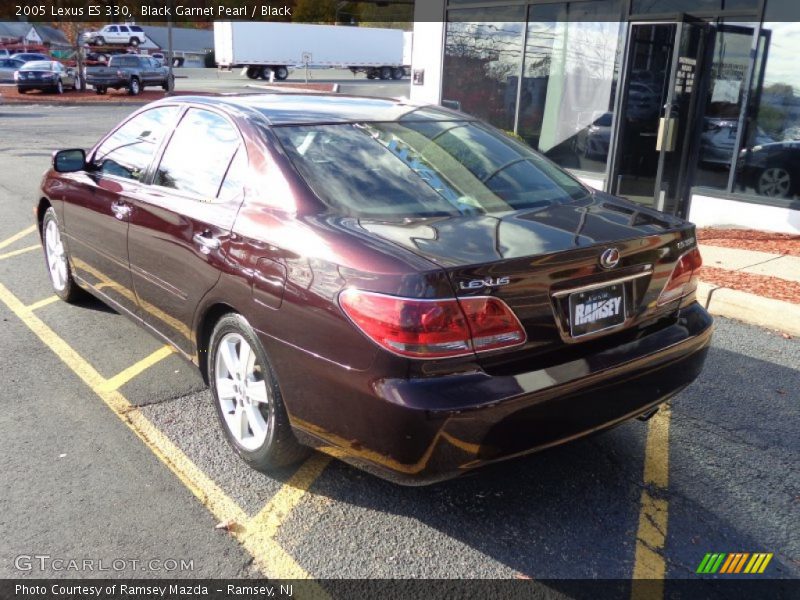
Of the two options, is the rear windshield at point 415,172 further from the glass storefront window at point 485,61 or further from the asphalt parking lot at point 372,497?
the glass storefront window at point 485,61

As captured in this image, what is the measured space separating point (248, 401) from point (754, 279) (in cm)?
495

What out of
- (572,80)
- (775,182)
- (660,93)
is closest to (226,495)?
(775,182)

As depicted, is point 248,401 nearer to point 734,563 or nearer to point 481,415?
point 481,415

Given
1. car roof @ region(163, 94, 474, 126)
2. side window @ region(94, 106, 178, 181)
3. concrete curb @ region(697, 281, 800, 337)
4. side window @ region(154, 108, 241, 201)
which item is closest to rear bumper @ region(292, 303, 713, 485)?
side window @ region(154, 108, 241, 201)

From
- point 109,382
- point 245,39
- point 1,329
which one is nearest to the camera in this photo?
point 109,382

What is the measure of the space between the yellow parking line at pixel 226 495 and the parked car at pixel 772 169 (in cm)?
744

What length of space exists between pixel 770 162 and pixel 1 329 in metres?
8.35

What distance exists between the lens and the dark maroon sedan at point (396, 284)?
2596mm

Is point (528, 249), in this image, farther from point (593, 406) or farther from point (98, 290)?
point (98, 290)

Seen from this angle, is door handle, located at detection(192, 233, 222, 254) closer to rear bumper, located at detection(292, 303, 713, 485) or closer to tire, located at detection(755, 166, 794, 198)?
rear bumper, located at detection(292, 303, 713, 485)

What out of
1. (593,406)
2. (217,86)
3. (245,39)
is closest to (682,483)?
(593,406)

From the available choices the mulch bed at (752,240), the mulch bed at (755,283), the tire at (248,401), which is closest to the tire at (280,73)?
the mulch bed at (752,240)

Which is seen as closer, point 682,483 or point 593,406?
point 593,406

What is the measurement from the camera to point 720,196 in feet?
30.6
